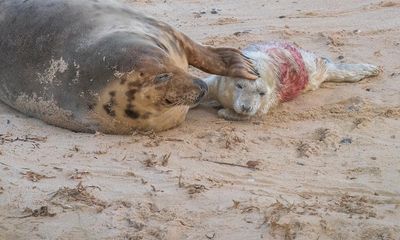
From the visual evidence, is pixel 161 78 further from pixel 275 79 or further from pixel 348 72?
pixel 348 72

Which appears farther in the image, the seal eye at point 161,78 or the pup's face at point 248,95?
the pup's face at point 248,95

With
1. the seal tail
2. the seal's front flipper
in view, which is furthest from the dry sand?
the seal's front flipper

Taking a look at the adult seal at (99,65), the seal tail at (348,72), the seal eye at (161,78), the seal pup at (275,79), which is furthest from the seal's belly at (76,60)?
the seal tail at (348,72)

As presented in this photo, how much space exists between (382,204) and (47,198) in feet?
4.61

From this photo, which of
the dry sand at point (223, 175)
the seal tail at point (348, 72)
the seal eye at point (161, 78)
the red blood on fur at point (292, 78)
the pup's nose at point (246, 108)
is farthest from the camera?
the seal tail at point (348, 72)

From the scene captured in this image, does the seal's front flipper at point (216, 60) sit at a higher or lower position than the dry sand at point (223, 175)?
higher

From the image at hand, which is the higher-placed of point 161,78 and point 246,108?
point 161,78

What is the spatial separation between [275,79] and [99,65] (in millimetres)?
1297

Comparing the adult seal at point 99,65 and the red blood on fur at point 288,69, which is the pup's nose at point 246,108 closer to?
the adult seal at point 99,65

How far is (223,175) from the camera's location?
3529 mm

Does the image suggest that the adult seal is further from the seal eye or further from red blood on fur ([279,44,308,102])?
red blood on fur ([279,44,308,102])

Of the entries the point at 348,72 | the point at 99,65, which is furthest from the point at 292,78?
the point at 99,65

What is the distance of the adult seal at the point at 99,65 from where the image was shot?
3.98m

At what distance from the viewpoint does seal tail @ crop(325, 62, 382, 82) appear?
5191 millimetres
